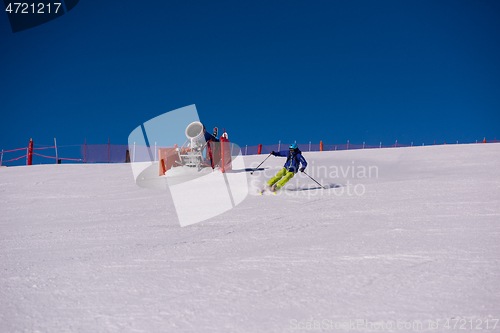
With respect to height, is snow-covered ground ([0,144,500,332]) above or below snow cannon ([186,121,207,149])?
below

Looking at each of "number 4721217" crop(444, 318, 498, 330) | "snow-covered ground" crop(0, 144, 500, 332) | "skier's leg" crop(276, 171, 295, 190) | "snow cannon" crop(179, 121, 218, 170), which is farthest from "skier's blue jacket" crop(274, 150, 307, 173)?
"number 4721217" crop(444, 318, 498, 330)

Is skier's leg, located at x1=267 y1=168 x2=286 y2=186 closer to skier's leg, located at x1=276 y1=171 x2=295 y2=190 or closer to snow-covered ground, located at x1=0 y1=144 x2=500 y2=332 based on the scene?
skier's leg, located at x1=276 y1=171 x2=295 y2=190

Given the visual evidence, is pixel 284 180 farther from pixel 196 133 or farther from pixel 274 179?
pixel 196 133

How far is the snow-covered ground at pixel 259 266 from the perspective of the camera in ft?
8.12

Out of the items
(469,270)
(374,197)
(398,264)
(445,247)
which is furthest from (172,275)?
(374,197)

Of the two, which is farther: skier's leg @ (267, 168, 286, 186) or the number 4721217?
skier's leg @ (267, 168, 286, 186)

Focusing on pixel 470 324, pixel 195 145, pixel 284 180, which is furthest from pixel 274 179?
pixel 470 324

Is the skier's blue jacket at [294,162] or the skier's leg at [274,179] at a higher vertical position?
the skier's blue jacket at [294,162]

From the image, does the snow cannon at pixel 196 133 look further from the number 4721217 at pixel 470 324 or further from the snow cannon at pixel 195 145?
the number 4721217 at pixel 470 324

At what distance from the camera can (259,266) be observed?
11.4 feet

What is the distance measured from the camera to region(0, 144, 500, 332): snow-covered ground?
8.12ft

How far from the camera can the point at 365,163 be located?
15375 millimetres

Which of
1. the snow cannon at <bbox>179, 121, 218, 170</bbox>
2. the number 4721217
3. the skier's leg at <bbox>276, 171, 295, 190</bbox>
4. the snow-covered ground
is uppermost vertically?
the snow cannon at <bbox>179, 121, 218, 170</bbox>

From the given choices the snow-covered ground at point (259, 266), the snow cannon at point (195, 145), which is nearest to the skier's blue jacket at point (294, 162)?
the snow-covered ground at point (259, 266)
